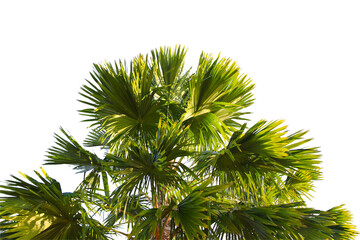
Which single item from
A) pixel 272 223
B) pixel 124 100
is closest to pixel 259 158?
pixel 272 223

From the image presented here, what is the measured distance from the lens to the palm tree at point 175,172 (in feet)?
8.82

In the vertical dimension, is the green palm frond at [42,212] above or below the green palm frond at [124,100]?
below

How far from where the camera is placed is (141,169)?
2.84 meters

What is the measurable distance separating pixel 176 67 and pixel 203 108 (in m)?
1.03

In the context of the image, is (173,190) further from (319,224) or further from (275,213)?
(319,224)

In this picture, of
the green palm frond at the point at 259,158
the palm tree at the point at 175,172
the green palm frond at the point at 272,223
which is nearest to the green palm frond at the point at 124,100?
the palm tree at the point at 175,172

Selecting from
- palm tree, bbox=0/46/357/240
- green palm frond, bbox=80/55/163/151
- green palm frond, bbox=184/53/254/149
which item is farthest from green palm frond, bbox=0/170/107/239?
green palm frond, bbox=184/53/254/149

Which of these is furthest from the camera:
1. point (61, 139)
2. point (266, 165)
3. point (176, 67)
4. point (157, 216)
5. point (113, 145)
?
point (176, 67)

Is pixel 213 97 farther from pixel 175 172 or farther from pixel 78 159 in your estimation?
pixel 78 159

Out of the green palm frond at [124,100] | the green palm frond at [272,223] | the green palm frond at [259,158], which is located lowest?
the green palm frond at [272,223]

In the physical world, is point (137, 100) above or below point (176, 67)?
below

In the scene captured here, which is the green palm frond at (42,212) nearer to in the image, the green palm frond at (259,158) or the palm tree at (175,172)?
the palm tree at (175,172)

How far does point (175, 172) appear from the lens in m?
2.90

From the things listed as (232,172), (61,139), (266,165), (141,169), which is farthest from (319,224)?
(61,139)
